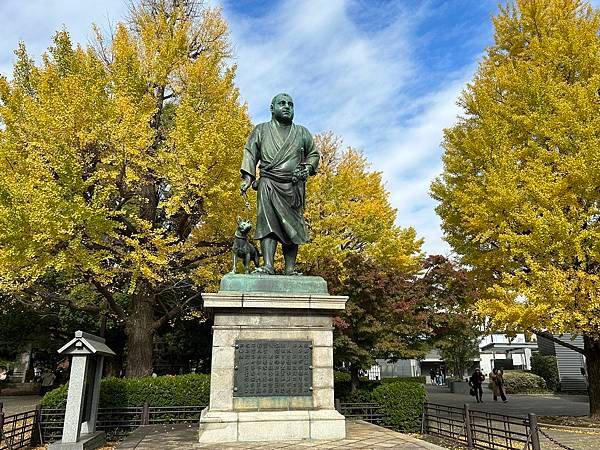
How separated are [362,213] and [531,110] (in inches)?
262

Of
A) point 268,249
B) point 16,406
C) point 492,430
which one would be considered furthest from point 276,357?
point 16,406

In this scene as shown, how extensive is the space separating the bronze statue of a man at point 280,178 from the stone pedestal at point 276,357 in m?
0.56

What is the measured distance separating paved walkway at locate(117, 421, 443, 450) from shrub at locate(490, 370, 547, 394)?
21.9 meters

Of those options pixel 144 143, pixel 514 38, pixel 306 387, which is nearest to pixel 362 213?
pixel 514 38

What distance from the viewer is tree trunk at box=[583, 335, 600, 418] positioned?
1223cm

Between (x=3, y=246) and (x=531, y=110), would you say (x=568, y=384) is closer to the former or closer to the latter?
(x=531, y=110)

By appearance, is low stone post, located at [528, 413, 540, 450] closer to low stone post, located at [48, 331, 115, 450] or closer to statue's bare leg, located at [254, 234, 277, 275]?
statue's bare leg, located at [254, 234, 277, 275]

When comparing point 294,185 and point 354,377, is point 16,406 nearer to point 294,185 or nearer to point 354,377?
point 354,377

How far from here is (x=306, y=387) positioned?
21.9ft

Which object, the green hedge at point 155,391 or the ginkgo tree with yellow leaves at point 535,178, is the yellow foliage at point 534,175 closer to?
the ginkgo tree with yellow leaves at point 535,178

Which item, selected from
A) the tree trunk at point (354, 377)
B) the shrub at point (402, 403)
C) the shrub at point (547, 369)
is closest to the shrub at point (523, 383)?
the shrub at point (547, 369)

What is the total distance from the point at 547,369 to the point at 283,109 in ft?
90.4

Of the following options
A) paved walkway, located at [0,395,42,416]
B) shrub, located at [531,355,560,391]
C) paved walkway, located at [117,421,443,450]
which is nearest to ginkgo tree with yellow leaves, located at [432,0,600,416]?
paved walkway, located at [117,421,443,450]

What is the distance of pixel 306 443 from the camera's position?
615 centimetres
